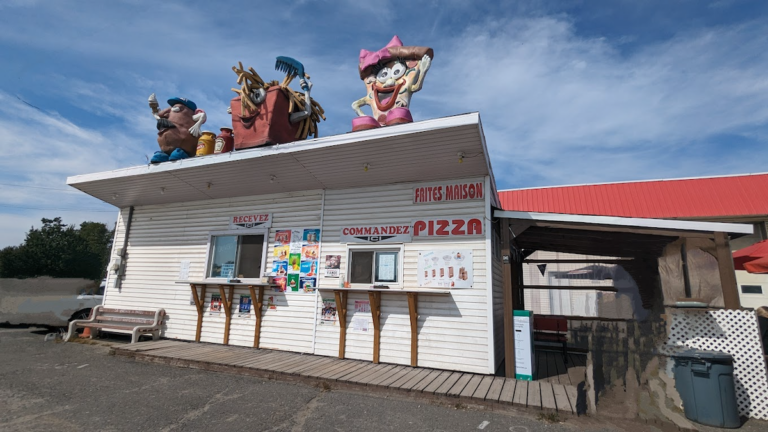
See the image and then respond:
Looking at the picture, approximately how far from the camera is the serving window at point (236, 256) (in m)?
8.53

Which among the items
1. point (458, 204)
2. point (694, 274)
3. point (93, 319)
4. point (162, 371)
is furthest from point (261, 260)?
point (694, 274)

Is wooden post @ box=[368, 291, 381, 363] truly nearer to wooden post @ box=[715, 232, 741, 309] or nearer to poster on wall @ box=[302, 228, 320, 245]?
poster on wall @ box=[302, 228, 320, 245]

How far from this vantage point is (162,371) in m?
6.36

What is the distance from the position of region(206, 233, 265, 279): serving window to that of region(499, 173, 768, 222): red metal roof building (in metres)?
11.9

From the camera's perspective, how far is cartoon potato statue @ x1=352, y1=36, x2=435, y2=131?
7.33m

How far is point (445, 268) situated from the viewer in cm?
659

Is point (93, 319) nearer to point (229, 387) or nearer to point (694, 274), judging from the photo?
point (229, 387)

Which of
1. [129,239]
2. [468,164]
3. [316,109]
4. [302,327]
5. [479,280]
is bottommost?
[302,327]

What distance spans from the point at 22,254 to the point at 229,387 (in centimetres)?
2563

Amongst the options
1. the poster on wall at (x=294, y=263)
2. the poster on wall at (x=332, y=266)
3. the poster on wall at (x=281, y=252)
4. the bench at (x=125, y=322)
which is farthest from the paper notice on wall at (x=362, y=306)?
the bench at (x=125, y=322)

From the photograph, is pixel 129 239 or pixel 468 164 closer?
pixel 468 164

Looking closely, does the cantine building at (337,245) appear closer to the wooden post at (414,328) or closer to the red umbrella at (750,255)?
the wooden post at (414,328)

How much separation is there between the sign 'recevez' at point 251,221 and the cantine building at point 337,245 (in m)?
0.03

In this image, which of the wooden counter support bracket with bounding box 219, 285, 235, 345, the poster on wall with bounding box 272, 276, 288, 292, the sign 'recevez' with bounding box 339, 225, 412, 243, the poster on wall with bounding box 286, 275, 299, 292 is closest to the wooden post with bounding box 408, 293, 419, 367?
the sign 'recevez' with bounding box 339, 225, 412, 243
